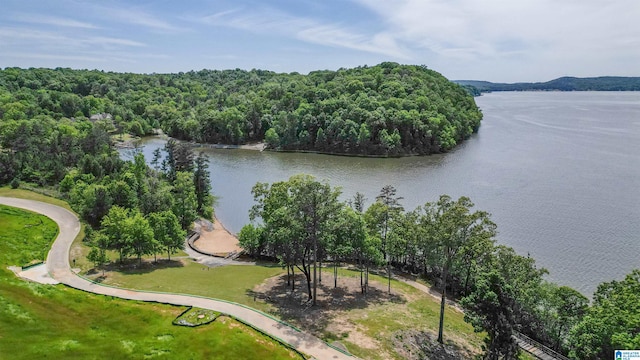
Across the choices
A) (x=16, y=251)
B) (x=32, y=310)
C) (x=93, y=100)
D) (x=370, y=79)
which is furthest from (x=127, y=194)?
(x=93, y=100)

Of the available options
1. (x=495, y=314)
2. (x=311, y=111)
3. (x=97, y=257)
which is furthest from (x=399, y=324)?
(x=311, y=111)

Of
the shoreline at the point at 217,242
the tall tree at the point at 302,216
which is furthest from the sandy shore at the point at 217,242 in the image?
the tall tree at the point at 302,216

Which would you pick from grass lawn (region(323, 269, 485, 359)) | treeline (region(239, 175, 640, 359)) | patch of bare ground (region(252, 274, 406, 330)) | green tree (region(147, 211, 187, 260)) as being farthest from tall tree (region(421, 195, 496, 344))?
green tree (region(147, 211, 187, 260))

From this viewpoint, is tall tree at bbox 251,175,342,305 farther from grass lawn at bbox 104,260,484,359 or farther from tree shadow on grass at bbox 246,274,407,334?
grass lawn at bbox 104,260,484,359

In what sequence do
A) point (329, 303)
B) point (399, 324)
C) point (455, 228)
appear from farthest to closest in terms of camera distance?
point (329, 303) < point (399, 324) < point (455, 228)

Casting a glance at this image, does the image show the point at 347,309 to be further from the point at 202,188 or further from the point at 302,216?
the point at 202,188

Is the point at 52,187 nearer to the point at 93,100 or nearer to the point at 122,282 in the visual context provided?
the point at 122,282

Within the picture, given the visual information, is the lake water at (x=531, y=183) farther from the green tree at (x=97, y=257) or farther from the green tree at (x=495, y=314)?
the green tree at (x=97, y=257)
